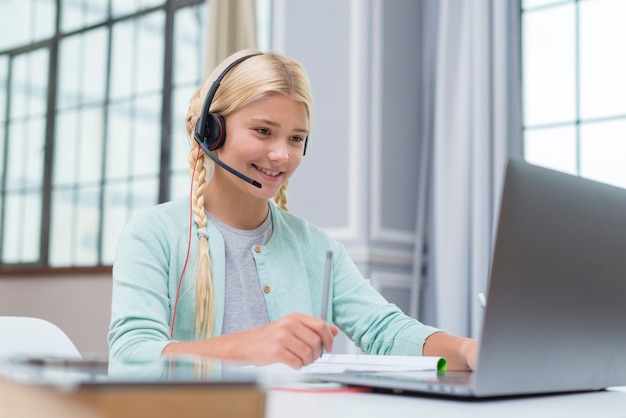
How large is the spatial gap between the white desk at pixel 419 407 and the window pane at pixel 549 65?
201 centimetres

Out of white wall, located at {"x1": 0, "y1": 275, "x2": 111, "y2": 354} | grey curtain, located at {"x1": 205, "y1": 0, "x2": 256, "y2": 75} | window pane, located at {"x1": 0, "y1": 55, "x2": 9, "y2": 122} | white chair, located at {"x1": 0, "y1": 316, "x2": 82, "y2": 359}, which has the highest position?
window pane, located at {"x1": 0, "y1": 55, "x2": 9, "y2": 122}

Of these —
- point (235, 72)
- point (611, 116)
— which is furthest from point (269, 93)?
point (611, 116)

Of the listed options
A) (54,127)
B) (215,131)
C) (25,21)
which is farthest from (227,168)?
(25,21)

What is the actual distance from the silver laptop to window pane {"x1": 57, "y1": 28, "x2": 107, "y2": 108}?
3.64 metres

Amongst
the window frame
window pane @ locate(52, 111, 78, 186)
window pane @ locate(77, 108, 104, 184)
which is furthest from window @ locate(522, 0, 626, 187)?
window pane @ locate(52, 111, 78, 186)

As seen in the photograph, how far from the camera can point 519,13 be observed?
106 inches

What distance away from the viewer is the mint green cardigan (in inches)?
43.4

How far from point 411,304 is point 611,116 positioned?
3.10 feet

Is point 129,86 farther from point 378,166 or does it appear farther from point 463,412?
point 463,412

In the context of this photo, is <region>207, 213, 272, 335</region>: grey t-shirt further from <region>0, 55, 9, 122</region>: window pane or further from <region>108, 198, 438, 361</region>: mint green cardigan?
<region>0, 55, 9, 122</region>: window pane

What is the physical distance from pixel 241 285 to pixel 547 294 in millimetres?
732

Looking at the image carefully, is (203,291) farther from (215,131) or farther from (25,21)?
(25,21)

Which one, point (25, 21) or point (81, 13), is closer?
point (81, 13)

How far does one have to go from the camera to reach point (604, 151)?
2529mm
